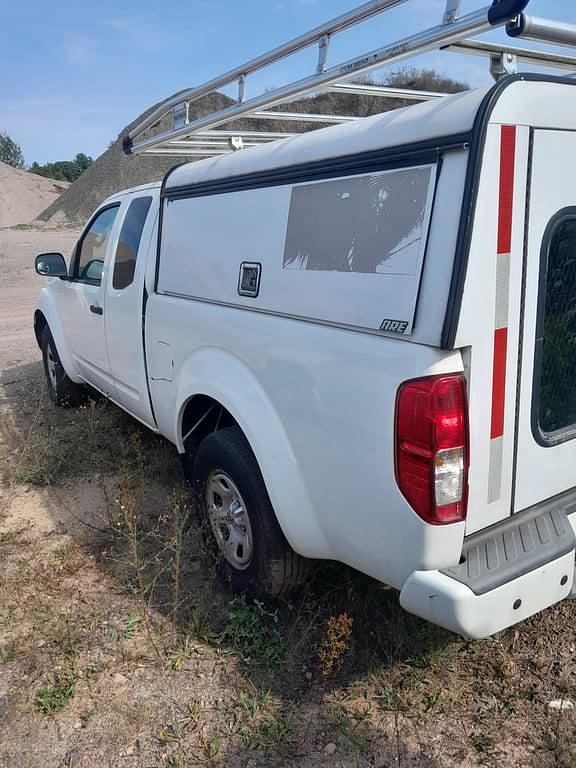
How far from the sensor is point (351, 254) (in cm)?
230

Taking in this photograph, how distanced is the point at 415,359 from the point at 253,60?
5.44 ft

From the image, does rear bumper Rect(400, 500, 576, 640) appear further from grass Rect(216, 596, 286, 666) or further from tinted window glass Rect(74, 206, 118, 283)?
tinted window glass Rect(74, 206, 118, 283)

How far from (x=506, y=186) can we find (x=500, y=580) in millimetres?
1277

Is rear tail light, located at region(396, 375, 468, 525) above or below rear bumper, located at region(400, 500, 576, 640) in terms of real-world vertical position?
above

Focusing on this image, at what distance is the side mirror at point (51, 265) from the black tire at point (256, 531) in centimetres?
276

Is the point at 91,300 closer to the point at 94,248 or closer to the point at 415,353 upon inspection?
the point at 94,248

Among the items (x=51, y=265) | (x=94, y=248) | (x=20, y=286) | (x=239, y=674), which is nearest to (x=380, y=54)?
(x=239, y=674)

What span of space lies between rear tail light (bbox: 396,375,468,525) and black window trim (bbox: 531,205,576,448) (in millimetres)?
385

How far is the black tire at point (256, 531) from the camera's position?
281 centimetres

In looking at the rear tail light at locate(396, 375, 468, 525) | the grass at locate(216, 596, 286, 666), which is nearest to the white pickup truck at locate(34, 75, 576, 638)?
the rear tail light at locate(396, 375, 468, 525)

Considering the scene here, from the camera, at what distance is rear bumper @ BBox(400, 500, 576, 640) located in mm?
2051

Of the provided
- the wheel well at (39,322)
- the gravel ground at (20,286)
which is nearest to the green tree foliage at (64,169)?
the gravel ground at (20,286)

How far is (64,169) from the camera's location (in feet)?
271

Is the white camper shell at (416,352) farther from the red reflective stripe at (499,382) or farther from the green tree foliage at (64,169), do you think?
the green tree foliage at (64,169)
